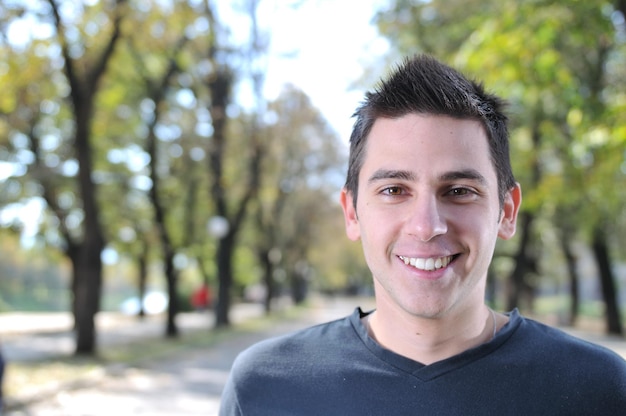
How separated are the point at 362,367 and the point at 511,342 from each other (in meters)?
0.39

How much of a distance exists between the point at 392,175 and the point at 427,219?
0.15m

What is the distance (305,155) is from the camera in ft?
119

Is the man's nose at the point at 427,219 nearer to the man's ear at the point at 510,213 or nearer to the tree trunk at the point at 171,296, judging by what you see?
the man's ear at the point at 510,213

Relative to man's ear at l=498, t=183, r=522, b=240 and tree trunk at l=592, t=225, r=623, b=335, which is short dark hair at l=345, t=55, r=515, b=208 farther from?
tree trunk at l=592, t=225, r=623, b=335

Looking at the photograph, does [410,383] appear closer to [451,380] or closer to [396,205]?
[451,380]

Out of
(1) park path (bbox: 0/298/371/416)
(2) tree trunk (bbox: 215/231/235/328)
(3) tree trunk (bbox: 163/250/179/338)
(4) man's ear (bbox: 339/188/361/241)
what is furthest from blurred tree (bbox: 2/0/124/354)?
(4) man's ear (bbox: 339/188/361/241)

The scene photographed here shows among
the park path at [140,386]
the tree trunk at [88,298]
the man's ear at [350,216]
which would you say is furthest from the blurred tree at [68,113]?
the man's ear at [350,216]

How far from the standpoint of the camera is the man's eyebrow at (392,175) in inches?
71.4

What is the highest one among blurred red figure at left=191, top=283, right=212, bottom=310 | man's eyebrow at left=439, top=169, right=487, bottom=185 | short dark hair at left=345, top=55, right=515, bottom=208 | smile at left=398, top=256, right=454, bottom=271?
short dark hair at left=345, top=55, right=515, bottom=208

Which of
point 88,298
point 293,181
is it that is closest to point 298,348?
point 88,298

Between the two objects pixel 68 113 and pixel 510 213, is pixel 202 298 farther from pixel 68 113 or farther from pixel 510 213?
pixel 510 213

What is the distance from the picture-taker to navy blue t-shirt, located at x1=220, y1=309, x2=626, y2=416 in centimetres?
174

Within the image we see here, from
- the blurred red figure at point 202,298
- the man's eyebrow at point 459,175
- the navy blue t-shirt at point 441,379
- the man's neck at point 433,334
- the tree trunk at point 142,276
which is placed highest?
the man's eyebrow at point 459,175

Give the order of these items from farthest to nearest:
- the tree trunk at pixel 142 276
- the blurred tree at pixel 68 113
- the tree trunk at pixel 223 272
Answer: the tree trunk at pixel 142 276 → the tree trunk at pixel 223 272 → the blurred tree at pixel 68 113
